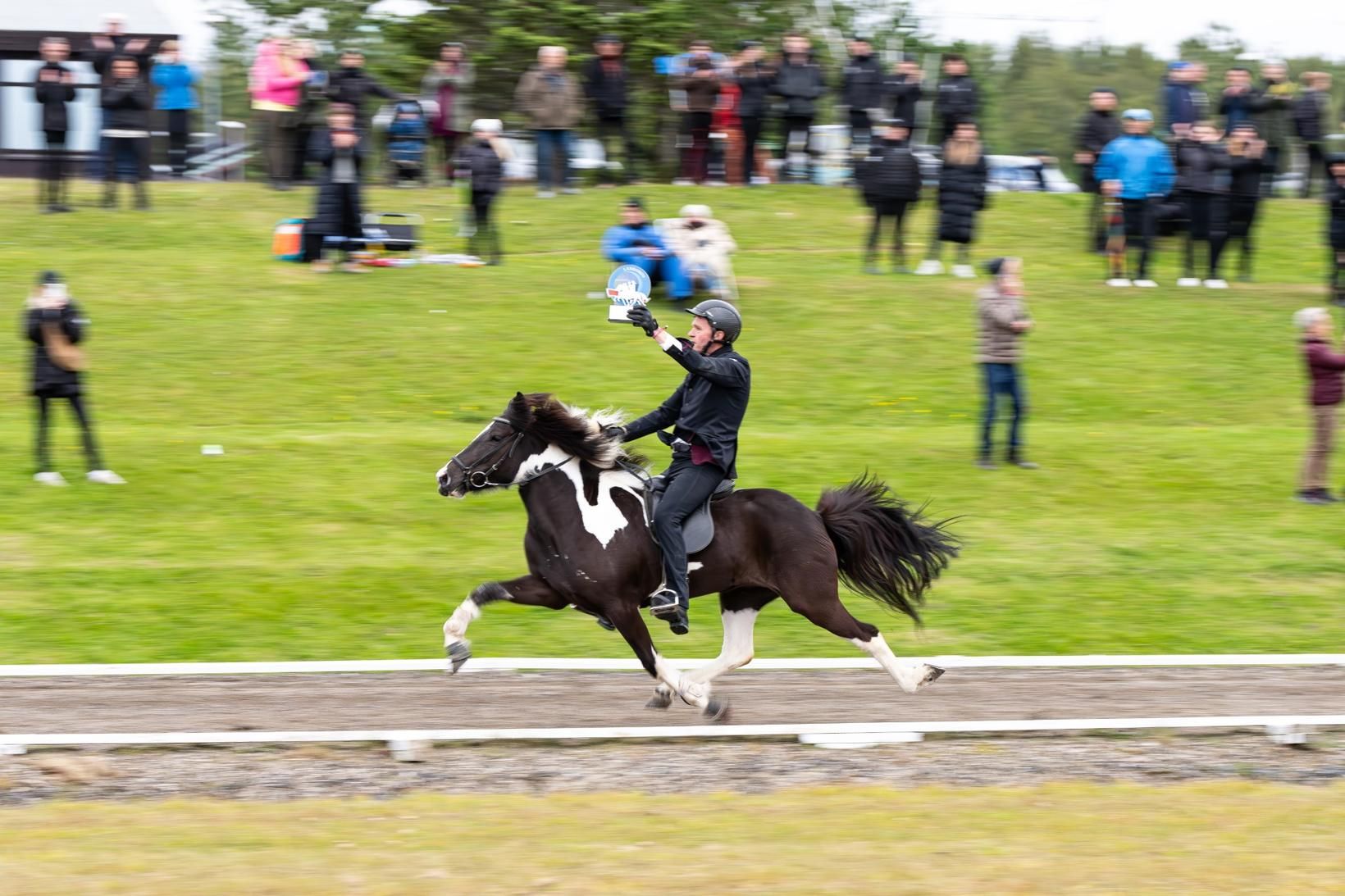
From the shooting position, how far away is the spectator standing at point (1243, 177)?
21375 millimetres

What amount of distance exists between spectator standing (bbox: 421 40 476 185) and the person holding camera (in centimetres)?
968

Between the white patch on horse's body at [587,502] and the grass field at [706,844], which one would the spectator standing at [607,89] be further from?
the grass field at [706,844]

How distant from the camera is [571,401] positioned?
55.4 ft

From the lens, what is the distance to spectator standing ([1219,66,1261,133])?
2361 centimetres

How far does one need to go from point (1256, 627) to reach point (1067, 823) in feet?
17.3

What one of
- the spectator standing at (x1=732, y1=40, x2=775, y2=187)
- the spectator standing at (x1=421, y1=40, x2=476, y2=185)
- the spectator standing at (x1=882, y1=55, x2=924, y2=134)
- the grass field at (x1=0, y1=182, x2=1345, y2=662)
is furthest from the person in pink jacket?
the spectator standing at (x1=882, y1=55, x2=924, y2=134)

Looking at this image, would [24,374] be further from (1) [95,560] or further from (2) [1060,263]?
(2) [1060,263]

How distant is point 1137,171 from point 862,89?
505 cm

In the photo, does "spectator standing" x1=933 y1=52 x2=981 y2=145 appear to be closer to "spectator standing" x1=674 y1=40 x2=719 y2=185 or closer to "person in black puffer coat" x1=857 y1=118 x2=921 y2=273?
"person in black puffer coat" x1=857 y1=118 x2=921 y2=273

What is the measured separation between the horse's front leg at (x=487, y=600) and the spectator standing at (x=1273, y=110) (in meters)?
16.7

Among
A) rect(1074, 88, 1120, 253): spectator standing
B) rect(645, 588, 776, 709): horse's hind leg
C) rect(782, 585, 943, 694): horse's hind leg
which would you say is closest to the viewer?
rect(782, 585, 943, 694): horse's hind leg

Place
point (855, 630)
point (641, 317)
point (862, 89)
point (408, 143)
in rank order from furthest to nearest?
point (408, 143) < point (862, 89) < point (855, 630) < point (641, 317)

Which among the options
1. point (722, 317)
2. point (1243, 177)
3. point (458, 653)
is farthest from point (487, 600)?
point (1243, 177)

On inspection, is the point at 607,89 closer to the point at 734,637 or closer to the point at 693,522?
the point at 734,637
